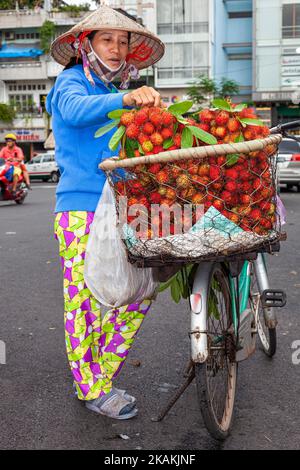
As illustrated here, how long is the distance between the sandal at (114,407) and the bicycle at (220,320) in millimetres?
148

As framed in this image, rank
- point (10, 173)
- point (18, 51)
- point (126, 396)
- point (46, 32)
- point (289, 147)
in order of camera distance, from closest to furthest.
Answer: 1. point (126, 396)
2. point (10, 173)
3. point (289, 147)
4. point (46, 32)
5. point (18, 51)

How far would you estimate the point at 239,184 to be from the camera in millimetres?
2396

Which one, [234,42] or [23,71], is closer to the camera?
[234,42]

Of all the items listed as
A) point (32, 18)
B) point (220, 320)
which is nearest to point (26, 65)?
point (32, 18)

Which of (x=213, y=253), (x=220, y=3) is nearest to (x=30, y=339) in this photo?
(x=213, y=253)

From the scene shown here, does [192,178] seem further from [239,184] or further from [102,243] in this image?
[102,243]

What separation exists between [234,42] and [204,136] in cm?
4782

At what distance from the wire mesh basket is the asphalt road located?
853 mm

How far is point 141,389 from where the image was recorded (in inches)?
135

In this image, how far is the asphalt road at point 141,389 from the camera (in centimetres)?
278

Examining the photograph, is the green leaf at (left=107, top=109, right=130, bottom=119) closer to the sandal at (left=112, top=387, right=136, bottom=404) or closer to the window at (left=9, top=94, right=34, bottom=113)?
the sandal at (left=112, top=387, right=136, bottom=404)

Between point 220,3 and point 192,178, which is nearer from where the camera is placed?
point 192,178

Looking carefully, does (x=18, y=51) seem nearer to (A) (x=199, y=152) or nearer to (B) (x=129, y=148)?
(B) (x=129, y=148)

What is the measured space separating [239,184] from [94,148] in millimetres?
799
